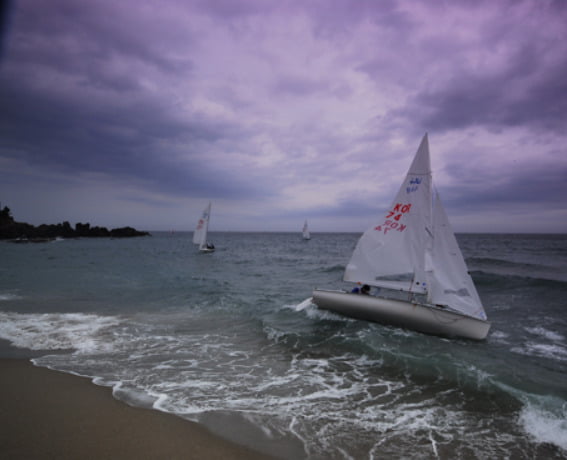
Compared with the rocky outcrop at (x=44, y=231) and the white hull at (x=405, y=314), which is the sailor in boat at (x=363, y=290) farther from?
the rocky outcrop at (x=44, y=231)

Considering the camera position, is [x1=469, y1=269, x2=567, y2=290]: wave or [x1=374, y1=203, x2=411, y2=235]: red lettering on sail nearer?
[x1=374, y1=203, x2=411, y2=235]: red lettering on sail

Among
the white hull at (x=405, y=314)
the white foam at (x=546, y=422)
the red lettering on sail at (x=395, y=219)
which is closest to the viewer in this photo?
the white foam at (x=546, y=422)

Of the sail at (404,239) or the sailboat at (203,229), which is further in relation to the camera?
the sailboat at (203,229)

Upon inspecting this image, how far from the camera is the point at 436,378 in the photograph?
786cm

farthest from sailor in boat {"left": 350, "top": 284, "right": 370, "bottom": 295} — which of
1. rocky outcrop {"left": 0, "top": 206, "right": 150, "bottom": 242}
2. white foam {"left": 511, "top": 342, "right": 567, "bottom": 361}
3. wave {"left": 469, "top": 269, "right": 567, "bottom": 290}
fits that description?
rocky outcrop {"left": 0, "top": 206, "right": 150, "bottom": 242}

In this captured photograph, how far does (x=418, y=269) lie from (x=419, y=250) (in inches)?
27.6

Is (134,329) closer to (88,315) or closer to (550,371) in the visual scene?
(88,315)

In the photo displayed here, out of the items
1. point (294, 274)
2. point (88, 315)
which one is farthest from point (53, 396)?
point (294, 274)

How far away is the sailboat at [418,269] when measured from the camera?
1050 cm

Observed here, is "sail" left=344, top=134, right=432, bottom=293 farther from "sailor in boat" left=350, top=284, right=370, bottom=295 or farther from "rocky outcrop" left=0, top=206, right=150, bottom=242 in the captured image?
"rocky outcrop" left=0, top=206, right=150, bottom=242

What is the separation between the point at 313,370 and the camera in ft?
26.8

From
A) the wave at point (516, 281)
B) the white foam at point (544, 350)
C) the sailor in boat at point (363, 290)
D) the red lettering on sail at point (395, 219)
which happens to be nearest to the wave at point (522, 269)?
the wave at point (516, 281)

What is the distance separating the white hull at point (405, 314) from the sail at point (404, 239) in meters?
0.69

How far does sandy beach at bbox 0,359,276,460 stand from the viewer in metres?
4.47
